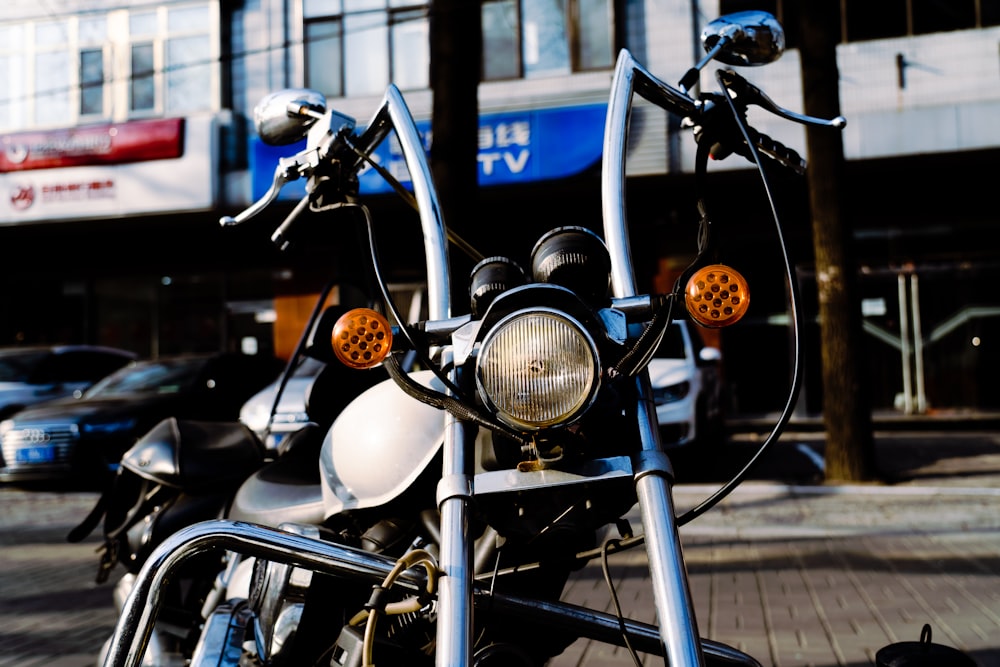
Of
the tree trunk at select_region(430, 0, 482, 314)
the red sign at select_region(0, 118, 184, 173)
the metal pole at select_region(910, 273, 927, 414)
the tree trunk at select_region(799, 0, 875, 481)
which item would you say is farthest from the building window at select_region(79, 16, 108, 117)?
→ the metal pole at select_region(910, 273, 927, 414)

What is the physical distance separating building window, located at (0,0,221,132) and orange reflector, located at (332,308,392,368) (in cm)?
1574

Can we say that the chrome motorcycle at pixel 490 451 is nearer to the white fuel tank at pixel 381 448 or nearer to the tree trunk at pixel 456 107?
the white fuel tank at pixel 381 448

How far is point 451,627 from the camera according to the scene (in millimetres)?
1216

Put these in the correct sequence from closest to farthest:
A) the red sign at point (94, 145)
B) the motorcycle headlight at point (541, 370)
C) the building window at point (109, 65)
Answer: the motorcycle headlight at point (541, 370) < the red sign at point (94, 145) < the building window at point (109, 65)

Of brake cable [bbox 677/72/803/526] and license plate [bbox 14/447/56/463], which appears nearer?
brake cable [bbox 677/72/803/526]

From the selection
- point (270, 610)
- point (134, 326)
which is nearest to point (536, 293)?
point (270, 610)

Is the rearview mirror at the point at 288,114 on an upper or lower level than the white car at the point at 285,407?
upper

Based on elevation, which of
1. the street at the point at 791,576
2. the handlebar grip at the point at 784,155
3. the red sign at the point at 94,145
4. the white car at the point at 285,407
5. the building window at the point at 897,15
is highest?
the building window at the point at 897,15

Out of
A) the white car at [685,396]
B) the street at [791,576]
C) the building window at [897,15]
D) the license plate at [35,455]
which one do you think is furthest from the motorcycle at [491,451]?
the building window at [897,15]

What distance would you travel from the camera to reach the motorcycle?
4.32 ft

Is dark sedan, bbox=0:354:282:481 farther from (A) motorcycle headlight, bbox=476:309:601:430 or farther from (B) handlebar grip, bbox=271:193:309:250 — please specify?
(A) motorcycle headlight, bbox=476:309:601:430

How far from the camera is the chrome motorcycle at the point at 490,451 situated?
1.32 metres

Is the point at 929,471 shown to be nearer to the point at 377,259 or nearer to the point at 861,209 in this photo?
the point at 861,209

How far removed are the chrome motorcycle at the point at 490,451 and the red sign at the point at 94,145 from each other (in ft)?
47.3
